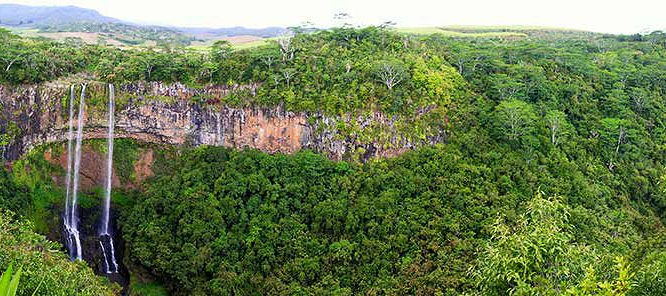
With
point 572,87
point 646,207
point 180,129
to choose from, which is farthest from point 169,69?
point 646,207

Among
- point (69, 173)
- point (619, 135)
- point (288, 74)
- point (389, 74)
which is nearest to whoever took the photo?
point (389, 74)

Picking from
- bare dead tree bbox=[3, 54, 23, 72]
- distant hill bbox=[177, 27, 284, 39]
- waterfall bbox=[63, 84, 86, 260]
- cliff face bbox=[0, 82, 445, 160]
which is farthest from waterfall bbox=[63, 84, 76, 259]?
distant hill bbox=[177, 27, 284, 39]

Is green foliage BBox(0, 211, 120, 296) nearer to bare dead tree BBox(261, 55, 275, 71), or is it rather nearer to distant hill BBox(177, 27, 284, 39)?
bare dead tree BBox(261, 55, 275, 71)

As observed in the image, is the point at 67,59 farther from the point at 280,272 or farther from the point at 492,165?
the point at 492,165

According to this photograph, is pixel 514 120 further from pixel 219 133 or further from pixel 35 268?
pixel 35 268

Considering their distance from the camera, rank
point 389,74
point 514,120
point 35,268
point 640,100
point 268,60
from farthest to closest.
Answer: point 640,100 < point 268,60 < point 389,74 < point 514,120 < point 35,268

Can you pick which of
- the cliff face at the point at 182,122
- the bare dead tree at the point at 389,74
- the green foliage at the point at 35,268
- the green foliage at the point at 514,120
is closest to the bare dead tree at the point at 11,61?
the cliff face at the point at 182,122

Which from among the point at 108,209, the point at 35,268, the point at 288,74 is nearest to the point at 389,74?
the point at 288,74
